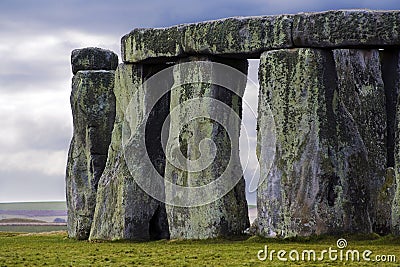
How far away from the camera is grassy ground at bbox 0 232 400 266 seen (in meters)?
20.7

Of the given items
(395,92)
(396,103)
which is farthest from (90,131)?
(396,103)

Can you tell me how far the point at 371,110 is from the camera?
26719 mm

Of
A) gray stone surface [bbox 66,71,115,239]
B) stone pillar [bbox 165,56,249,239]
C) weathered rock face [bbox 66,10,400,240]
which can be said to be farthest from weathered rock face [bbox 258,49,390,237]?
gray stone surface [bbox 66,71,115,239]

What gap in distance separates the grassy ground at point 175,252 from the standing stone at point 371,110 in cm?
221

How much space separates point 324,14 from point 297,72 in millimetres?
1284

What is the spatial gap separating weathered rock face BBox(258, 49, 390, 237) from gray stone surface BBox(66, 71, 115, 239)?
6.35m

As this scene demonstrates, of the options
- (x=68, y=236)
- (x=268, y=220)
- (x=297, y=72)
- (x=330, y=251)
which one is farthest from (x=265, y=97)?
(x=68, y=236)

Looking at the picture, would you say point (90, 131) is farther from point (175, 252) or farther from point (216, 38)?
point (175, 252)

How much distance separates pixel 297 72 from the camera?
79.0 feet

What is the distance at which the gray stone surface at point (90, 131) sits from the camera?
2983 cm

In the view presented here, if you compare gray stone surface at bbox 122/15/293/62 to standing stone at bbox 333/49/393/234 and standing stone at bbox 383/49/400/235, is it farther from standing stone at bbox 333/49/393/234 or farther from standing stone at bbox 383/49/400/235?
standing stone at bbox 383/49/400/235

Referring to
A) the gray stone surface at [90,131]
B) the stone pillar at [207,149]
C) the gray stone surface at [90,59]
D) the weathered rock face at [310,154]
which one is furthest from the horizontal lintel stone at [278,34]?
the gray stone surface at [90,59]

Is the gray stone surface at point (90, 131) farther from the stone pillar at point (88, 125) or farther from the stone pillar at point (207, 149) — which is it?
the stone pillar at point (207, 149)

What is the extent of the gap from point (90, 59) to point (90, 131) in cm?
188
